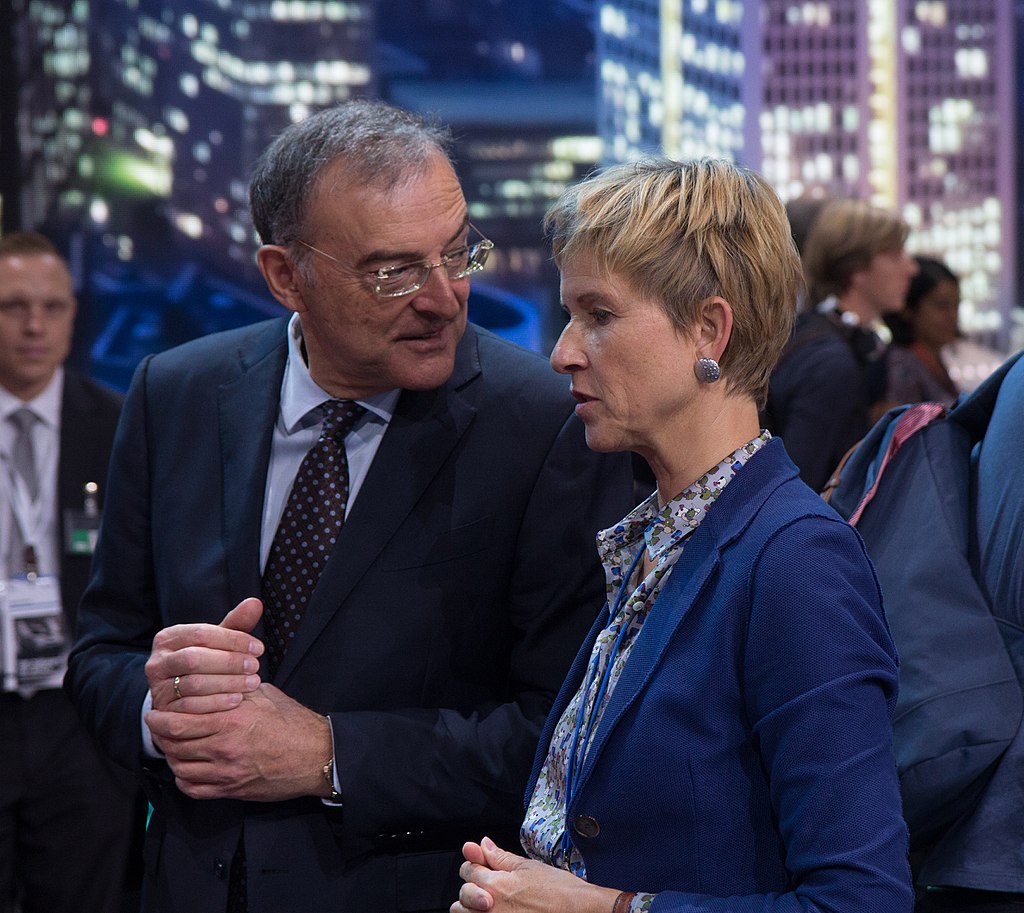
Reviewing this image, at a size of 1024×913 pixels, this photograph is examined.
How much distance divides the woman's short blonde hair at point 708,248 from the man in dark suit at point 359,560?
561mm

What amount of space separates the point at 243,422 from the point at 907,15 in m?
4.54

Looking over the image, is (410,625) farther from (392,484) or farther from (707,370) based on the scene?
(707,370)

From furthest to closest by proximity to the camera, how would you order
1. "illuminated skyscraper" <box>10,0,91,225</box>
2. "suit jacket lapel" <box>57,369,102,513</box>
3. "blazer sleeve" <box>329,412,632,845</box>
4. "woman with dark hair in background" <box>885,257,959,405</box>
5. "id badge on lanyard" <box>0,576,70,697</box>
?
1. "woman with dark hair in background" <box>885,257,959,405</box>
2. "illuminated skyscraper" <box>10,0,91,225</box>
3. "suit jacket lapel" <box>57,369,102,513</box>
4. "id badge on lanyard" <box>0,576,70,697</box>
5. "blazer sleeve" <box>329,412,632,845</box>

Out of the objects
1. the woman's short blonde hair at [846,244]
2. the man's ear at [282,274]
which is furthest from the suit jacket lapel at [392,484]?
the woman's short blonde hair at [846,244]

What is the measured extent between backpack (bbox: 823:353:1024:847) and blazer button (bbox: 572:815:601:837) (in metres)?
0.55

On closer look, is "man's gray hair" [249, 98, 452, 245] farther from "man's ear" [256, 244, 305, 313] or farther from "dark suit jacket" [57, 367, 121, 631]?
"dark suit jacket" [57, 367, 121, 631]

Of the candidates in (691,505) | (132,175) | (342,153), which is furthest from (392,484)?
(132,175)

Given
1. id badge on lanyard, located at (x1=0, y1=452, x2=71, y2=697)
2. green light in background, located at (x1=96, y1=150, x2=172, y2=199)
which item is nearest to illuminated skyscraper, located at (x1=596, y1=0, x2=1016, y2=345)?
green light in background, located at (x1=96, y1=150, x2=172, y2=199)

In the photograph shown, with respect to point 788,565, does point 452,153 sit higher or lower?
higher

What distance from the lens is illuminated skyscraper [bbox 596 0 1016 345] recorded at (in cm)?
522

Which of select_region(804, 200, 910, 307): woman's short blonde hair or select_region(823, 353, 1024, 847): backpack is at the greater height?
select_region(804, 200, 910, 307): woman's short blonde hair

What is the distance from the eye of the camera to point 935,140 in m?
5.57

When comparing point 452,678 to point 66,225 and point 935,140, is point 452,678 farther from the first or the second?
point 935,140

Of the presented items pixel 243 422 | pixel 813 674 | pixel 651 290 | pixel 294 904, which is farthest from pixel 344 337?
pixel 813 674
